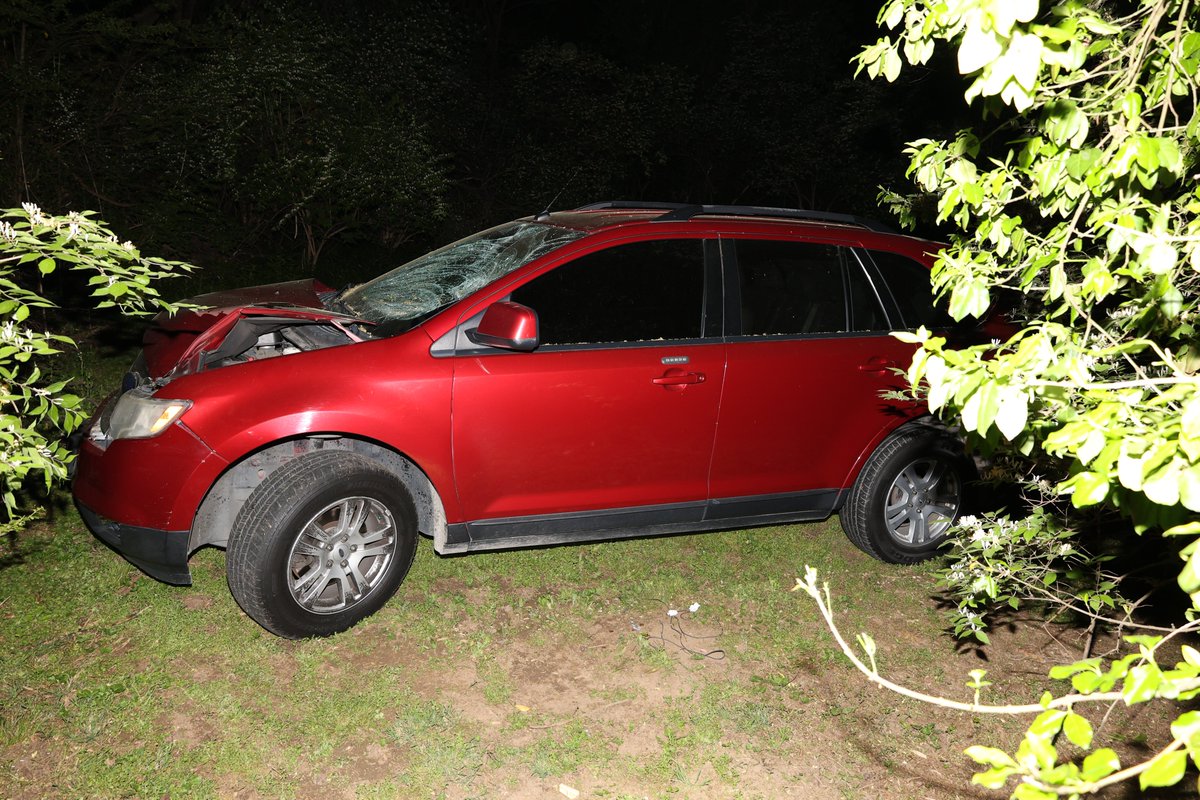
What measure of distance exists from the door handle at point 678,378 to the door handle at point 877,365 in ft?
3.14

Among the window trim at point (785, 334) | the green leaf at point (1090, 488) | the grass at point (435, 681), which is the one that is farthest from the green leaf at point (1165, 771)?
the window trim at point (785, 334)

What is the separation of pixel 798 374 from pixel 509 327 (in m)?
1.58

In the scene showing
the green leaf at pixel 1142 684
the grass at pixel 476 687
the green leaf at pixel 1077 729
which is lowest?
the grass at pixel 476 687

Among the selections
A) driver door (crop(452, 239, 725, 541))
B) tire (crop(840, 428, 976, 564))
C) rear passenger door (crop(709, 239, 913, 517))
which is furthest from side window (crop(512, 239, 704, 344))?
tire (crop(840, 428, 976, 564))

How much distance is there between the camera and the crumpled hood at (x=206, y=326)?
14.4 feet

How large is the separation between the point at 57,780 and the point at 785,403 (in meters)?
3.47

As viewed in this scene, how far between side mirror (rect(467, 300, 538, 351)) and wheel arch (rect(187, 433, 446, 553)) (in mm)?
684

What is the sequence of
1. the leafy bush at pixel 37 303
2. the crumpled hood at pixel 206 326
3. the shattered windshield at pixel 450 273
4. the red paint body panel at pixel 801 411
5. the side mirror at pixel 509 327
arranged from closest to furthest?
the leafy bush at pixel 37 303
the side mirror at pixel 509 327
the crumpled hood at pixel 206 326
the shattered windshield at pixel 450 273
the red paint body panel at pixel 801 411

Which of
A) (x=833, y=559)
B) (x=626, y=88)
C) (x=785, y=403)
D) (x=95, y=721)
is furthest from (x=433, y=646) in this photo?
(x=626, y=88)

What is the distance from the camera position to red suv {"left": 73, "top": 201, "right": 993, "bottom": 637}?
13.1 ft

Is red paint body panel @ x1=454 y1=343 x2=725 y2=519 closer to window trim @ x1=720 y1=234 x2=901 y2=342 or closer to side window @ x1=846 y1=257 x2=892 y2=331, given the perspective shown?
window trim @ x1=720 y1=234 x2=901 y2=342

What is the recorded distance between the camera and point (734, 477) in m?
4.85

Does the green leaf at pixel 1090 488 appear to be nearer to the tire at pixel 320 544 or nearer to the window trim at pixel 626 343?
the window trim at pixel 626 343

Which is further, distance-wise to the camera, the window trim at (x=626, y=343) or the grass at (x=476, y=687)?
the window trim at (x=626, y=343)
